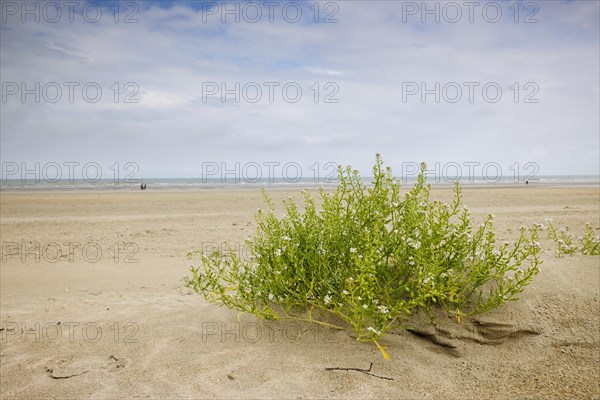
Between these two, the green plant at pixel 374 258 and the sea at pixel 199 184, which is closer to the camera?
the green plant at pixel 374 258

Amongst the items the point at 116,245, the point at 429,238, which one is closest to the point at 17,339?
the point at 429,238

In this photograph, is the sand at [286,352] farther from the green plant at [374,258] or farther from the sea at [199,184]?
the sea at [199,184]

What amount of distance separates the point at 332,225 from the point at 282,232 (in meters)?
0.47

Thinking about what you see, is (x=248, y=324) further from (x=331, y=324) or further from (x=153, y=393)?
(x=153, y=393)

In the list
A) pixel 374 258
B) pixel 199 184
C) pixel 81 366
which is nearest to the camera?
pixel 374 258

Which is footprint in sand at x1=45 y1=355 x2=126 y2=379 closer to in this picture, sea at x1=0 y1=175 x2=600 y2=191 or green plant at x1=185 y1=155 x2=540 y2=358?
green plant at x1=185 y1=155 x2=540 y2=358

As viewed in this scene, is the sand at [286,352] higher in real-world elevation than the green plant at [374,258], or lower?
lower

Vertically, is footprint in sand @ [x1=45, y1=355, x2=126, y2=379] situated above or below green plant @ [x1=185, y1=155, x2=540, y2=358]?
below

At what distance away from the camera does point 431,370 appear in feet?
12.0

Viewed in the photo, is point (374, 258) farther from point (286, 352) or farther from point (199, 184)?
point (199, 184)

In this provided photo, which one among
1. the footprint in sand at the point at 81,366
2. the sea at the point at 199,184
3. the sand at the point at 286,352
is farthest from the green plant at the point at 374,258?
the sea at the point at 199,184

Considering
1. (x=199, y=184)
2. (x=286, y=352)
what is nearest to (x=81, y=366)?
(x=286, y=352)

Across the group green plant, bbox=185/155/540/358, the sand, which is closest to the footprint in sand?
the sand

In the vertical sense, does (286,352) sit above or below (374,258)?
below
